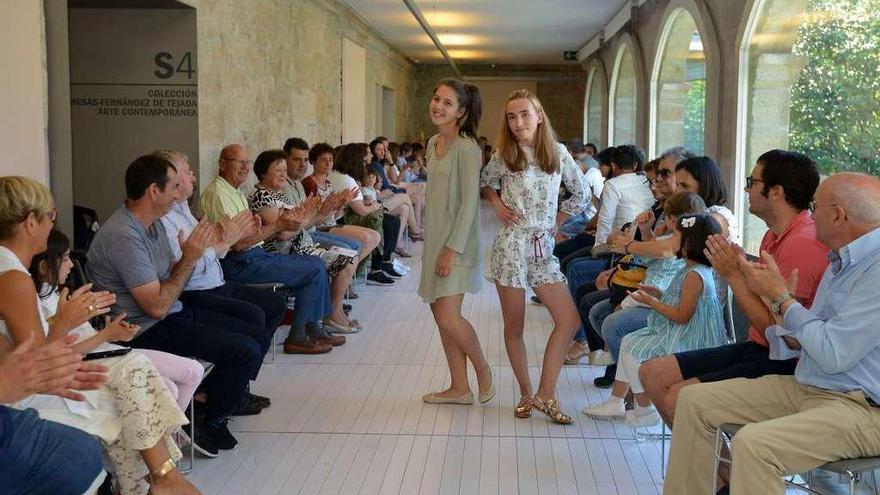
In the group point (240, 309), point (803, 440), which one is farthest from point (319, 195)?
point (803, 440)

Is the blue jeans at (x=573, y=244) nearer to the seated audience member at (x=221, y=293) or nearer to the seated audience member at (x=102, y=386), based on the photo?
the seated audience member at (x=221, y=293)

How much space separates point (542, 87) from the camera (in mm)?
26344

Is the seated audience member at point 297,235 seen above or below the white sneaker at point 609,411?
above

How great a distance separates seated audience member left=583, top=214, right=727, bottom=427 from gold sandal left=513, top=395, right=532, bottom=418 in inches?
27.4

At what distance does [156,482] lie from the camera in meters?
3.35

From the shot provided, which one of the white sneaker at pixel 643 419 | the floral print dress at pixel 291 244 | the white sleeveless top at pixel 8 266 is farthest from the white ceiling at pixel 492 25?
the white sleeveless top at pixel 8 266

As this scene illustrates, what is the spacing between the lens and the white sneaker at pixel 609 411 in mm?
4789

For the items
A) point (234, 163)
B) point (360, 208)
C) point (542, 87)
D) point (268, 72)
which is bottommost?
point (360, 208)

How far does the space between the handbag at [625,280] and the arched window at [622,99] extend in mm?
11101

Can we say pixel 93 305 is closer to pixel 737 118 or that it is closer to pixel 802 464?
pixel 802 464

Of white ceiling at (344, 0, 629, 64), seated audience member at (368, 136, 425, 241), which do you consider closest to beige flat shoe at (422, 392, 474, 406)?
seated audience member at (368, 136, 425, 241)

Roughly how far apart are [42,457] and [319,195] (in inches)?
193

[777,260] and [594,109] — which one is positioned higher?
[594,109]

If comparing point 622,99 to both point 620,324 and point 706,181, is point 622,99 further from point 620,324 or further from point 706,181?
point 620,324
